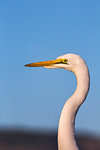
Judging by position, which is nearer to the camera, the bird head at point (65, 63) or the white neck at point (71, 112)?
the white neck at point (71, 112)

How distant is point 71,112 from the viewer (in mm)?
4770

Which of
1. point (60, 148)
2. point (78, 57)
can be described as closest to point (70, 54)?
point (78, 57)

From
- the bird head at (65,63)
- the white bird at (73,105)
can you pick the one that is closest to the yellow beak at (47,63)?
the bird head at (65,63)

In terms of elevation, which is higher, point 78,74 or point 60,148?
point 78,74

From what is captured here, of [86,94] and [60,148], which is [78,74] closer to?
[86,94]

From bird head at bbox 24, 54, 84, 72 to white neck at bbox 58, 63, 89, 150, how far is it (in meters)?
0.17

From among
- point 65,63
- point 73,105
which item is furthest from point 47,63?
point 73,105

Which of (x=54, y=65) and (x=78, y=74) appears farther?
(x=54, y=65)

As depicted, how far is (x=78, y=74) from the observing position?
16.2 ft

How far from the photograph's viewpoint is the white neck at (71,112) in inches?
188

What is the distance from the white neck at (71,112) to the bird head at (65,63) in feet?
0.55

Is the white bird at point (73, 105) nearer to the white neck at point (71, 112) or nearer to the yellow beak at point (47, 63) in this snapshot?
the white neck at point (71, 112)

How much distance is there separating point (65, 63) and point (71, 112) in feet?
3.26

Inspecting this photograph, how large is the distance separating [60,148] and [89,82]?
4.23 feet
